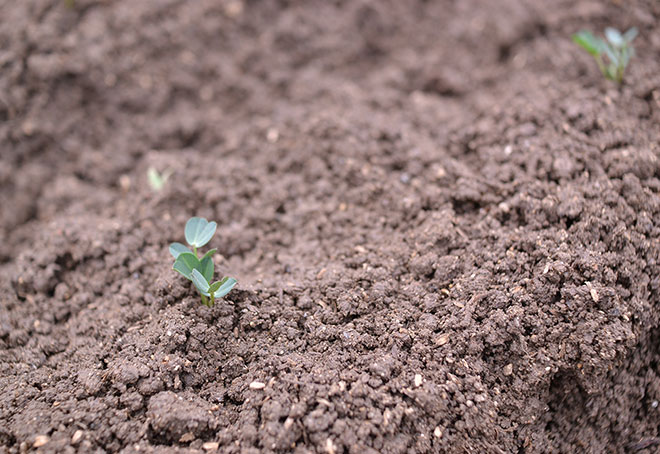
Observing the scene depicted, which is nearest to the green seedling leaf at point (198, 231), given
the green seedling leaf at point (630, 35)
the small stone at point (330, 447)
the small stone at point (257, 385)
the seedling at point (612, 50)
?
the small stone at point (257, 385)

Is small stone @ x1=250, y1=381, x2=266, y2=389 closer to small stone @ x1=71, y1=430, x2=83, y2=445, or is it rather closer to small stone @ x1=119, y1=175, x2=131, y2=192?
small stone @ x1=71, y1=430, x2=83, y2=445

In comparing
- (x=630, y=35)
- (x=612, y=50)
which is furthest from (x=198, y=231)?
(x=630, y=35)

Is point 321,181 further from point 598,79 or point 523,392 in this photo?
point 598,79

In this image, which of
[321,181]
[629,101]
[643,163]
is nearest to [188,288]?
[321,181]

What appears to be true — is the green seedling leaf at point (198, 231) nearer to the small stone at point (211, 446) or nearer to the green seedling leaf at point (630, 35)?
the small stone at point (211, 446)

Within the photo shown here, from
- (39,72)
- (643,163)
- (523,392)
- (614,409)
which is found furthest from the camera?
(39,72)

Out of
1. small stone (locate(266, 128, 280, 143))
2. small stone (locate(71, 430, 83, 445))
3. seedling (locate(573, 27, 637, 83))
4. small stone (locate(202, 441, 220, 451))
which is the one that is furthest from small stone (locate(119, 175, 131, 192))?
seedling (locate(573, 27, 637, 83))

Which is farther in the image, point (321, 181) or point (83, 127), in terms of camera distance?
point (83, 127)

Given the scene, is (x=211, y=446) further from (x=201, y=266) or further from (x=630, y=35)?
(x=630, y=35)
